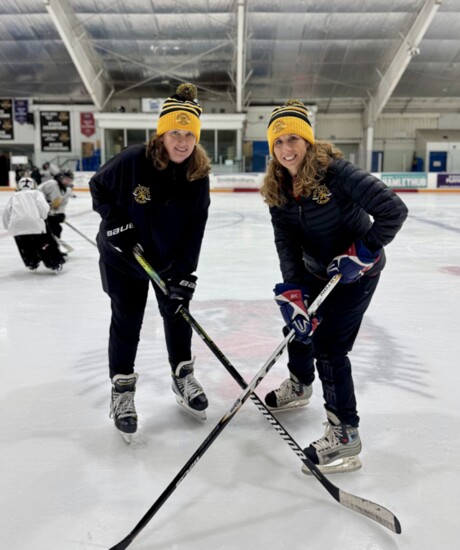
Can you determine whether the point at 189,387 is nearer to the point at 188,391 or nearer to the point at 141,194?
the point at 188,391

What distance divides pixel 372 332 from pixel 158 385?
58.6 inches

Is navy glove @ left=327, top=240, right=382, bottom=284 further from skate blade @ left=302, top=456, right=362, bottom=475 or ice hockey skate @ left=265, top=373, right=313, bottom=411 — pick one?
ice hockey skate @ left=265, top=373, right=313, bottom=411

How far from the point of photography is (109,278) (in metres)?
2.17

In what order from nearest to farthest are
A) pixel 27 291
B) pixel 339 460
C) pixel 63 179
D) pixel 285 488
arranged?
1. pixel 285 488
2. pixel 339 460
3. pixel 27 291
4. pixel 63 179

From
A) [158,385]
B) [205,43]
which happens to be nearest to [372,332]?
[158,385]

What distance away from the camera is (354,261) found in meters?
1.77

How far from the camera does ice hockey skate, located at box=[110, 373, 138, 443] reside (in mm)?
2064

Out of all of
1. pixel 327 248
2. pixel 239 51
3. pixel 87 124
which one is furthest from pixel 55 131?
pixel 327 248

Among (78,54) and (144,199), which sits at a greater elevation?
(78,54)

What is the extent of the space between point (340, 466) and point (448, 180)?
18.3m

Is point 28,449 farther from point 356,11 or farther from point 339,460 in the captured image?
point 356,11

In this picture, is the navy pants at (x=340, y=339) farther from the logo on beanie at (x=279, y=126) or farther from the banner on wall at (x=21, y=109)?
the banner on wall at (x=21, y=109)

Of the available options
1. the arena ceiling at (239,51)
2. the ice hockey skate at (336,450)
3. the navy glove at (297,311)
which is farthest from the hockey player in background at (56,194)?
the arena ceiling at (239,51)

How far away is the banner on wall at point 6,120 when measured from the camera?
73.9ft
